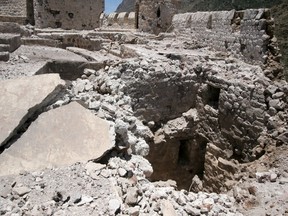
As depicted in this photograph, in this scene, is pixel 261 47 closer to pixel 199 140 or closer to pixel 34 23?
pixel 199 140

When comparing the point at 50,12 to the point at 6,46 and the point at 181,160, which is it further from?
the point at 181,160

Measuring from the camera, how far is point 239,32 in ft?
24.9

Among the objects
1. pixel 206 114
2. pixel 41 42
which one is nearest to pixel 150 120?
pixel 206 114

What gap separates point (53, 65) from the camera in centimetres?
590

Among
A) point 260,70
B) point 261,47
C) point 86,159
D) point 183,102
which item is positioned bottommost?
point 183,102

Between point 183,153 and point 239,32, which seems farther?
point 183,153

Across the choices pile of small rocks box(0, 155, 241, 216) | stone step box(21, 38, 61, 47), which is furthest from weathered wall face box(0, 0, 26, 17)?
pile of small rocks box(0, 155, 241, 216)

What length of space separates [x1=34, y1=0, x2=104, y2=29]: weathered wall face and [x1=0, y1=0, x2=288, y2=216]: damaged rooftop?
2455 millimetres

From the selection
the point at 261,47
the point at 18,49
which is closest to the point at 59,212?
the point at 18,49

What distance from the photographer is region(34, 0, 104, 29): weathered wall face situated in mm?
12383

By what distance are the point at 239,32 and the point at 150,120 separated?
3.08 m

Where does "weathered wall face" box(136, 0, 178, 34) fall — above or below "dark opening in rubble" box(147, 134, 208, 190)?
above

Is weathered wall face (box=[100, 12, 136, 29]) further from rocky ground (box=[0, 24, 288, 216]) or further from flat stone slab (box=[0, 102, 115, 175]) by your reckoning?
flat stone slab (box=[0, 102, 115, 175])

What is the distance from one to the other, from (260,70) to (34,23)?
9738mm
